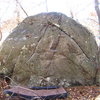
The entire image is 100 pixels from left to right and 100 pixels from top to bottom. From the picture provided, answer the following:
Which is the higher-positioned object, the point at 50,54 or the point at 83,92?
the point at 50,54

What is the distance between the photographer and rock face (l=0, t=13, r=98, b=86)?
21.3 feet

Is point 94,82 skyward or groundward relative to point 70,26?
groundward

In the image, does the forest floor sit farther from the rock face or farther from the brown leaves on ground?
the rock face

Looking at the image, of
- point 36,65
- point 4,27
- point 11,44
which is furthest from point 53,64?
point 4,27

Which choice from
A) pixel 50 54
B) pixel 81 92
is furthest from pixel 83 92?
pixel 50 54

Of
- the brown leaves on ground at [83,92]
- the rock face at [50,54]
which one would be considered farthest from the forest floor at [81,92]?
the rock face at [50,54]

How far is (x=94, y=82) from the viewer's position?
6867 mm

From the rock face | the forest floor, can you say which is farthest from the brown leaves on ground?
the rock face

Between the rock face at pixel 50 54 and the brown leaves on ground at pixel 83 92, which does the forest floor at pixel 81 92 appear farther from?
the rock face at pixel 50 54

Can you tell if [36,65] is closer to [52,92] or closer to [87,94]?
[52,92]

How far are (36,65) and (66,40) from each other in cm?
177

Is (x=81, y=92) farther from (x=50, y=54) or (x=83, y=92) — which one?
(x=50, y=54)

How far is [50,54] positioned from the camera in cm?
668

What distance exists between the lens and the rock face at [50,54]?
6.49m
